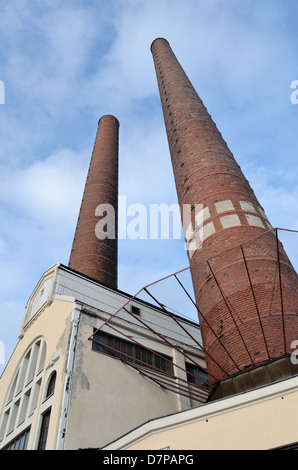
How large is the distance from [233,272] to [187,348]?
17.5 feet

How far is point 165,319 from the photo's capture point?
15.0 meters

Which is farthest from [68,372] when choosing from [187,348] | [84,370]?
[187,348]

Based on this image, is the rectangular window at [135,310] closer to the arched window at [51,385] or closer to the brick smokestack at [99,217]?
the arched window at [51,385]

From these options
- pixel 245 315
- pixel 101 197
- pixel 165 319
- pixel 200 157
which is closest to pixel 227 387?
pixel 245 315

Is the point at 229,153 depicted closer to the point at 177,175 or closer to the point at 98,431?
the point at 177,175

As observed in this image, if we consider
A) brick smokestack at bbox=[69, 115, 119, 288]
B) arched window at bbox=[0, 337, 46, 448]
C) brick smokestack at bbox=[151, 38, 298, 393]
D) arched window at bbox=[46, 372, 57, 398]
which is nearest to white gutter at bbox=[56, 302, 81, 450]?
arched window at bbox=[46, 372, 57, 398]

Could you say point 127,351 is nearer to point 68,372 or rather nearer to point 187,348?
point 68,372

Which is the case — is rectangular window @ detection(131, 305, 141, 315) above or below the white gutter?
above

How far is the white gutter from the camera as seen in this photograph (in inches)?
351

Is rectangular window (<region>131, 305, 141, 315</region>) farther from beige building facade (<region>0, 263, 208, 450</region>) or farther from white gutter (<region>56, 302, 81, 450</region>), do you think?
white gutter (<region>56, 302, 81, 450</region>)

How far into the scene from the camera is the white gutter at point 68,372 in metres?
8.90

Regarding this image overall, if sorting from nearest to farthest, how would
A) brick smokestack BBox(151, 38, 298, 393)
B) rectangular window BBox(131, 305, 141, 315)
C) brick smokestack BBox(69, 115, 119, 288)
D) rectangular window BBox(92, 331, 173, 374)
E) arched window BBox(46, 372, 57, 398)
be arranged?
brick smokestack BBox(151, 38, 298, 393) → arched window BBox(46, 372, 57, 398) → rectangular window BBox(92, 331, 173, 374) → rectangular window BBox(131, 305, 141, 315) → brick smokestack BBox(69, 115, 119, 288)

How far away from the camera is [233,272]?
966 cm

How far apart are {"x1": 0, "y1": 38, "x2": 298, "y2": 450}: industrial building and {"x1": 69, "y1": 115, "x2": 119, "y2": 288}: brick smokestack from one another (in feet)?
17.0
